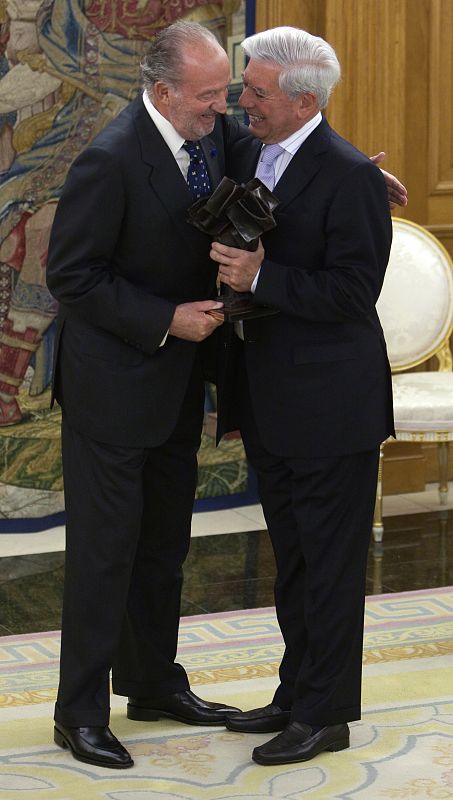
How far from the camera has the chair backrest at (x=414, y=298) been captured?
19.7 feet

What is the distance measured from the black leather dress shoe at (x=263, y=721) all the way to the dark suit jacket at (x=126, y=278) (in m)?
0.80

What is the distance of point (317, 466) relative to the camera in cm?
353

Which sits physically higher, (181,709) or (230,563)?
(181,709)

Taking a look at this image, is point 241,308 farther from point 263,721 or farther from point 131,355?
point 263,721

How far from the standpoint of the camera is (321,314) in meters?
3.39

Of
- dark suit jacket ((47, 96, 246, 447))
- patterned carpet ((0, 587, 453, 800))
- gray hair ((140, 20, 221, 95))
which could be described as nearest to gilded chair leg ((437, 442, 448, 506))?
patterned carpet ((0, 587, 453, 800))

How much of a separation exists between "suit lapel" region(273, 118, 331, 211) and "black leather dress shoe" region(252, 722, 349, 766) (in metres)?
1.29

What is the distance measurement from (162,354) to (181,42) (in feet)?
2.42

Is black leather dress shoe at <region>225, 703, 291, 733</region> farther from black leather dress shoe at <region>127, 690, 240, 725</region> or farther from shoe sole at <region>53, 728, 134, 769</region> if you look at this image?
shoe sole at <region>53, 728, 134, 769</region>

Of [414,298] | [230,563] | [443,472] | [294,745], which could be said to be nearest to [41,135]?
[414,298]

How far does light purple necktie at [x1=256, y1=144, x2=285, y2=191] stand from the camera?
137 inches

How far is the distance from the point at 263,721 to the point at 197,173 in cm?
142

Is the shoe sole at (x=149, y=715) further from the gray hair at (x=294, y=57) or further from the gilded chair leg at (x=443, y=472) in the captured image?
the gilded chair leg at (x=443, y=472)

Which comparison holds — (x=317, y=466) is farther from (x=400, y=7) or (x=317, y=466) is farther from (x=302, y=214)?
(x=400, y=7)
